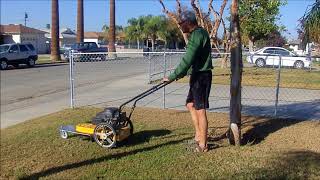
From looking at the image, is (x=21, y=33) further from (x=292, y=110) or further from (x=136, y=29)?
(x=136, y=29)

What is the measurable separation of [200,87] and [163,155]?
3.28ft

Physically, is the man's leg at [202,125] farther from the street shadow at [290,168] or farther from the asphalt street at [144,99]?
the asphalt street at [144,99]

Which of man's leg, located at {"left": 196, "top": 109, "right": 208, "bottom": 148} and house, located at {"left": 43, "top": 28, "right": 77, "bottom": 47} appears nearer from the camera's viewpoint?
man's leg, located at {"left": 196, "top": 109, "right": 208, "bottom": 148}

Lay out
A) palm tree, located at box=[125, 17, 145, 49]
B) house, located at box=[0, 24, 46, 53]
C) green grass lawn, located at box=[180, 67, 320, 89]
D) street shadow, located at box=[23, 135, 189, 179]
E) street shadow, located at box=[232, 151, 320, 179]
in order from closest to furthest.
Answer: street shadow, located at box=[232, 151, 320, 179] → street shadow, located at box=[23, 135, 189, 179] → green grass lawn, located at box=[180, 67, 320, 89] → house, located at box=[0, 24, 46, 53] → palm tree, located at box=[125, 17, 145, 49]

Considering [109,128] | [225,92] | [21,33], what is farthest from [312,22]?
[21,33]

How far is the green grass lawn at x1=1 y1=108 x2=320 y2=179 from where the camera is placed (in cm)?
523

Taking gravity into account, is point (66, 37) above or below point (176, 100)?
above

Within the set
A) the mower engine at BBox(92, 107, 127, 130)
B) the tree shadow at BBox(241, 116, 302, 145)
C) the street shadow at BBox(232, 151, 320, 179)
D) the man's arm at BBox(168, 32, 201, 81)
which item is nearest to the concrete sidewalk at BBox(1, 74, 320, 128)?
the tree shadow at BBox(241, 116, 302, 145)

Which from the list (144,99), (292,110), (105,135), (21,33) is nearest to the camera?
(105,135)

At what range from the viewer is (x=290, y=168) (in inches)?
212

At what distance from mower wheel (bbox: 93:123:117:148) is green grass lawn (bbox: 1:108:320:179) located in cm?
10

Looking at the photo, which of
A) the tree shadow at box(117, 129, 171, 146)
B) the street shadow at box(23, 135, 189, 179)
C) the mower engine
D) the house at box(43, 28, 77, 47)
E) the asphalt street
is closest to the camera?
the street shadow at box(23, 135, 189, 179)

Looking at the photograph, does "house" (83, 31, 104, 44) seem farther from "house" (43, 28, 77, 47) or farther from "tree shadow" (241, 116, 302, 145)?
"tree shadow" (241, 116, 302, 145)

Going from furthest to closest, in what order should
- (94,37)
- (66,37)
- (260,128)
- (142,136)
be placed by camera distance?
(94,37), (66,37), (260,128), (142,136)
